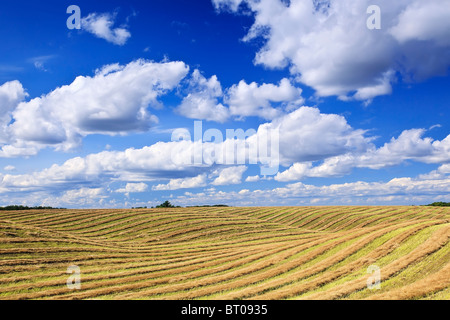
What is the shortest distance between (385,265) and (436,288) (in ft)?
19.0

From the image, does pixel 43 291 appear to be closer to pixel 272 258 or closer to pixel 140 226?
pixel 272 258

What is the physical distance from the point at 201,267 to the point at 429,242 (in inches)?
776

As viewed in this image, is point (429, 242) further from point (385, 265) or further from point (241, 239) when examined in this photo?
point (241, 239)

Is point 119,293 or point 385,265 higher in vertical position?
point 385,265

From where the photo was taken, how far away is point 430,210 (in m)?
76.8

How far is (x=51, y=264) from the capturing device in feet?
108

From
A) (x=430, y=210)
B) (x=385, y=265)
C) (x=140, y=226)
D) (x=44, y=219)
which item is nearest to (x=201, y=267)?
(x=385, y=265)

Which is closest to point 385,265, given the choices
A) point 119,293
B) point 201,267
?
point 201,267

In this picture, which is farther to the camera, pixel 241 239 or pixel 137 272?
pixel 241 239

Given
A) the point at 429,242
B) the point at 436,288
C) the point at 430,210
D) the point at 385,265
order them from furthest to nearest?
the point at 430,210 → the point at 429,242 → the point at 385,265 → the point at 436,288
